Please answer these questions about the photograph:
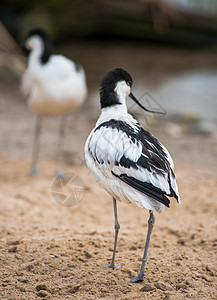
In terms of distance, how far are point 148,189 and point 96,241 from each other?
3.73ft

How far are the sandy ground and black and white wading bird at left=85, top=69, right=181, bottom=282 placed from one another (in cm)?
26

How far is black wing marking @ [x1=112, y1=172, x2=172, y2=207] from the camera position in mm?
2803

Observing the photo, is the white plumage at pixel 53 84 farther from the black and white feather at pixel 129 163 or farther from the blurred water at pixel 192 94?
the blurred water at pixel 192 94

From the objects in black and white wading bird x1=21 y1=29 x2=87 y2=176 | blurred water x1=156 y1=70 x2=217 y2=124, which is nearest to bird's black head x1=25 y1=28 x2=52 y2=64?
black and white wading bird x1=21 y1=29 x2=87 y2=176

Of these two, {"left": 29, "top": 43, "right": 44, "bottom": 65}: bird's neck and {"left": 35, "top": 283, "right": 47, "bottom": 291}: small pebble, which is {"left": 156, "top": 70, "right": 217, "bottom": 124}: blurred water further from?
{"left": 35, "top": 283, "right": 47, "bottom": 291}: small pebble

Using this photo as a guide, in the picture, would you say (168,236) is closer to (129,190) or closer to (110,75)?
(129,190)

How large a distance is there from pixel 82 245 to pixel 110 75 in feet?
4.77

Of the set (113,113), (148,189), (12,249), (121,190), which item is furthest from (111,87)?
(12,249)

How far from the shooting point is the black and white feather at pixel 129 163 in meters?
2.89

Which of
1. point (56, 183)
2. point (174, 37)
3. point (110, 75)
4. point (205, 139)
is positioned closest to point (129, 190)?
point (110, 75)

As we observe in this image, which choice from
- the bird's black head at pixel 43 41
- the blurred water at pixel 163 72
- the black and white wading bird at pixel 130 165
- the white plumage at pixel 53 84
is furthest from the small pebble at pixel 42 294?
the blurred water at pixel 163 72

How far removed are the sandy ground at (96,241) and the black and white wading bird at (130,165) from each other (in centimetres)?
26

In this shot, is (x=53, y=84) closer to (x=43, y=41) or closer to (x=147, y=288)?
(x=43, y=41)

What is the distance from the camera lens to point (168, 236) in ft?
13.4
